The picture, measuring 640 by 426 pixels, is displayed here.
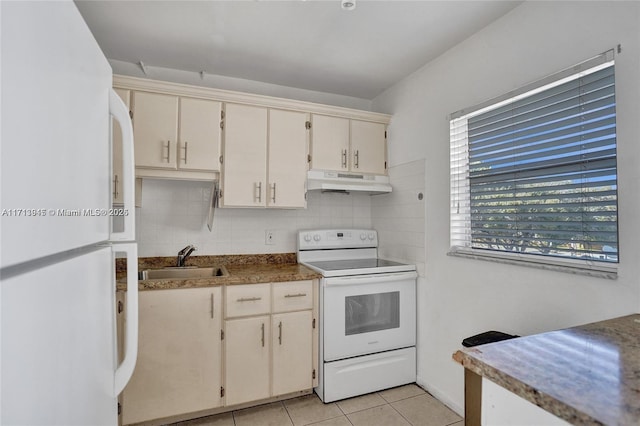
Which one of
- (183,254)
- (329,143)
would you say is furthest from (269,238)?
(329,143)

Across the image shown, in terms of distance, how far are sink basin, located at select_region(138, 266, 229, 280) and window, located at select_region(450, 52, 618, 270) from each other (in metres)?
1.77

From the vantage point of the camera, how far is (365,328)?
238 cm

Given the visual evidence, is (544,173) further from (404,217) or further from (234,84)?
(234,84)

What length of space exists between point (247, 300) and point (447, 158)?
1.68m

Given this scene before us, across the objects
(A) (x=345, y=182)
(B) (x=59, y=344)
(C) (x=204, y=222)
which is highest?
(A) (x=345, y=182)

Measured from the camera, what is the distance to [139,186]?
236cm

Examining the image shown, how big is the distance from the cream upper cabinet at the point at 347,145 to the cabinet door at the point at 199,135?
2.51 feet

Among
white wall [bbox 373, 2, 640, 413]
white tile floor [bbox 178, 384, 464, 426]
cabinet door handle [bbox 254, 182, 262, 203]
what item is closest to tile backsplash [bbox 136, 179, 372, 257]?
cabinet door handle [bbox 254, 182, 262, 203]

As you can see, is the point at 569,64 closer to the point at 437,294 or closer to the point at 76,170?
the point at 437,294

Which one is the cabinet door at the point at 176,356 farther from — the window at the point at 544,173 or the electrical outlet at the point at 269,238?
the window at the point at 544,173

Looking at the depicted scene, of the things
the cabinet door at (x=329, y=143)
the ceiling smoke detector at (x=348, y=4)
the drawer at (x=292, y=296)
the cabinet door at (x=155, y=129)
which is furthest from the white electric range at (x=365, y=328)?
the ceiling smoke detector at (x=348, y=4)

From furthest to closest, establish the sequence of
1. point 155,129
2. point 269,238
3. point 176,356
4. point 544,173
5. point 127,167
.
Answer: point 269,238
point 155,129
point 176,356
point 544,173
point 127,167

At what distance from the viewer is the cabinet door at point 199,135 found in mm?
2281

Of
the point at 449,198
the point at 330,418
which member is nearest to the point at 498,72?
the point at 449,198
